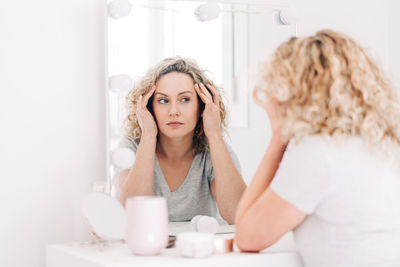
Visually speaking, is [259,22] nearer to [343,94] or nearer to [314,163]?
[343,94]

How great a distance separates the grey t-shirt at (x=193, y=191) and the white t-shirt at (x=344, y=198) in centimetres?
40

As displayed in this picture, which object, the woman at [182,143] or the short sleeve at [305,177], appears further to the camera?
the woman at [182,143]

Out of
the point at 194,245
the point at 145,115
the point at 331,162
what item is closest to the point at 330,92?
the point at 331,162

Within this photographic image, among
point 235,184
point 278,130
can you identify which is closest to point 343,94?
point 278,130

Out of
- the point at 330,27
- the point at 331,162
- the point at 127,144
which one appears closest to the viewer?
the point at 331,162

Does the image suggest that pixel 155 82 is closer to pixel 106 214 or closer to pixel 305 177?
pixel 106 214

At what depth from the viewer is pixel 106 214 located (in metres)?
1.29

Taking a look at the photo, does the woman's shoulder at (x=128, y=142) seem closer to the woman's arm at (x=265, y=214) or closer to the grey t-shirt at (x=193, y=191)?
the grey t-shirt at (x=193, y=191)

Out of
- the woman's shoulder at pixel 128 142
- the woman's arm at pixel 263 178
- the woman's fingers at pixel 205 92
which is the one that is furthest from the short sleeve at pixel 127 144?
the woman's arm at pixel 263 178

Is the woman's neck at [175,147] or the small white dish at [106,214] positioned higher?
the woman's neck at [175,147]

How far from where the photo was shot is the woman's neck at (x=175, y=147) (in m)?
1.46

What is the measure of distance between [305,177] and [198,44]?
0.57m

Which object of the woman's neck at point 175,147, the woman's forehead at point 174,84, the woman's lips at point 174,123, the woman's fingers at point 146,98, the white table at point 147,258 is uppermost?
the woman's forehead at point 174,84

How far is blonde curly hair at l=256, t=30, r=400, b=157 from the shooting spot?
43.3 inches
